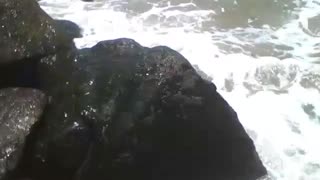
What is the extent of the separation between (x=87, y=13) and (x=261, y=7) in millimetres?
3336

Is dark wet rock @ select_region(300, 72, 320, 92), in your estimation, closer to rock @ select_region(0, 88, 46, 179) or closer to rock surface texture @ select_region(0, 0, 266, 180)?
rock surface texture @ select_region(0, 0, 266, 180)

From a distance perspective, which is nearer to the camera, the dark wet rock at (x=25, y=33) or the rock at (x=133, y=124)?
the rock at (x=133, y=124)

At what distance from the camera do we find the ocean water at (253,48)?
20.1ft

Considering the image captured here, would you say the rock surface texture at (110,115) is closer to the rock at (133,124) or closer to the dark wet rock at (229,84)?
the rock at (133,124)

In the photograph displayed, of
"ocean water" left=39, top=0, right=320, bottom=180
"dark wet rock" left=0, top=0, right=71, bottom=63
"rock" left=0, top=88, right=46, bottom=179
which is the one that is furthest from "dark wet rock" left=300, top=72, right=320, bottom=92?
"rock" left=0, top=88, right=46, bottom=179

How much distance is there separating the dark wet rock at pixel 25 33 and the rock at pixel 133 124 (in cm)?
20

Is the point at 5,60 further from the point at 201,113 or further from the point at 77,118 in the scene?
the point at 201,113

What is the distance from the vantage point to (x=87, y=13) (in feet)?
30.6

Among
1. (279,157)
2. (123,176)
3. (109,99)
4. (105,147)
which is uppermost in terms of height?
(109,99)

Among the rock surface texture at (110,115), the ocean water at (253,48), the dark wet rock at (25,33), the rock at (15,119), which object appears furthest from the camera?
the ocean water at (253,48)

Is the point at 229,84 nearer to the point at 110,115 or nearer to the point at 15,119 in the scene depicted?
the point at 110,115

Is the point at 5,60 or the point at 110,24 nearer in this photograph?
the point at 5,60

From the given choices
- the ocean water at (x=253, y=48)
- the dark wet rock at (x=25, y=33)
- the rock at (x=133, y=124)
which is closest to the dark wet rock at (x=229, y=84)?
the ocean water at (x=253, y=48)

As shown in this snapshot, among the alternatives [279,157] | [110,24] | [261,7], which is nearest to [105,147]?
[279,157]
